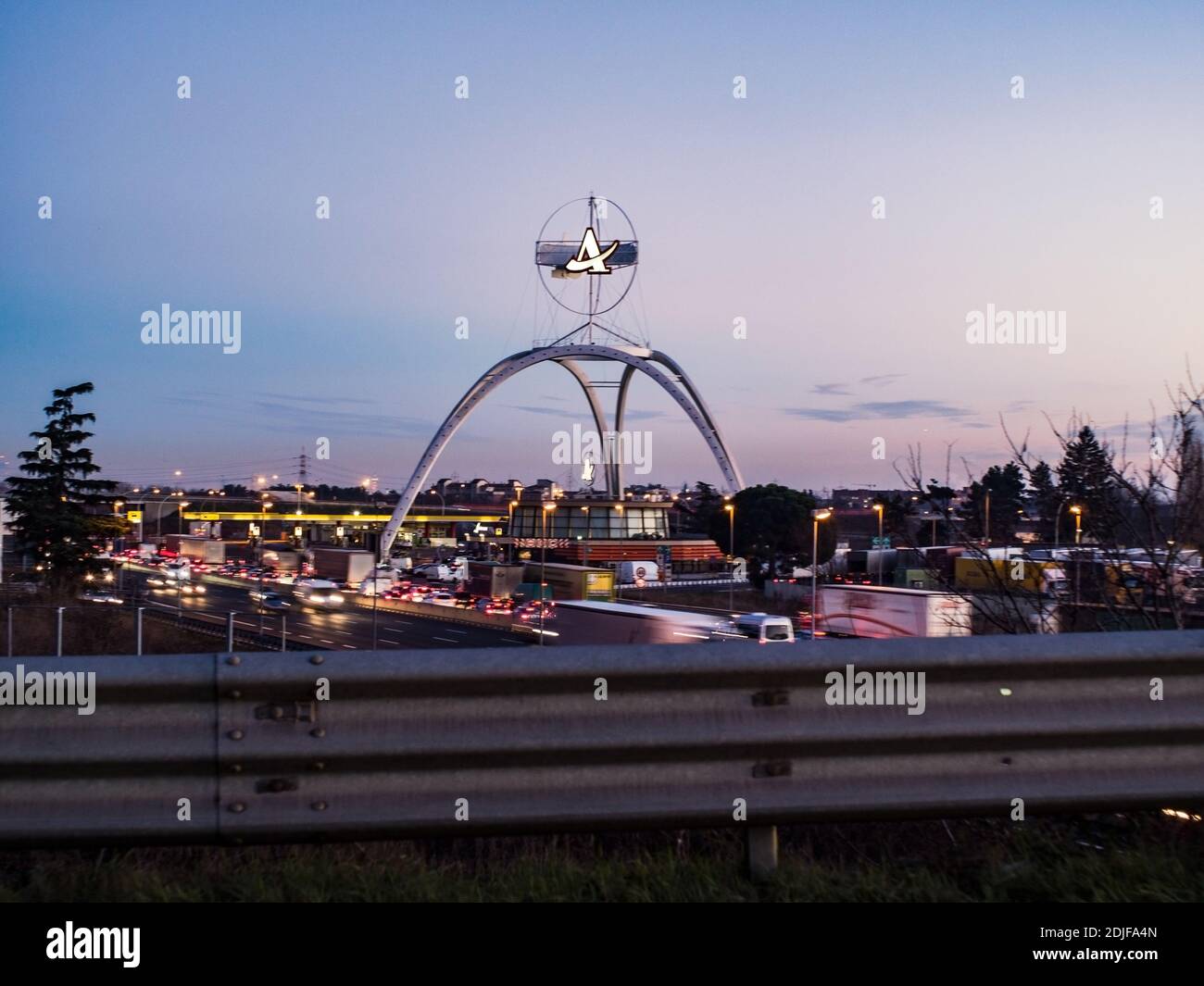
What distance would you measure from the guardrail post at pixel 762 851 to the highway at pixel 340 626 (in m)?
24.2

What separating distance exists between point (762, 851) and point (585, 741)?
2.96ft

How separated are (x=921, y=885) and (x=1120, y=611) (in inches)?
161

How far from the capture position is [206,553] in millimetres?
80562

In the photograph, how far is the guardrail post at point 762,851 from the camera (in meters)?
4.65

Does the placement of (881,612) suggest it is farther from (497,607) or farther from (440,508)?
(440,508)

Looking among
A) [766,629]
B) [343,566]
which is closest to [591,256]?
[343,566]

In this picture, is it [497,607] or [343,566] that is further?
[343,566]

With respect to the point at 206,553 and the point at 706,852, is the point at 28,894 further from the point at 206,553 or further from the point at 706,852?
the point at 206,553

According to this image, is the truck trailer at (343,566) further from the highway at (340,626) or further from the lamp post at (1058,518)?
the lamp post at (1058,518)

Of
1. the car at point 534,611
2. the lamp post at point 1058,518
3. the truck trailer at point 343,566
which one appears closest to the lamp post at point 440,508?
the truck trailer at point 343,566

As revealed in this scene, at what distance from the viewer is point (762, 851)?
15.3ft

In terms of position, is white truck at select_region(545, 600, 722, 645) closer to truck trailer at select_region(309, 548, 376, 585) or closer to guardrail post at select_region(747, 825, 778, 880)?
guardrail post at select_region(747, 825, 778, 880)

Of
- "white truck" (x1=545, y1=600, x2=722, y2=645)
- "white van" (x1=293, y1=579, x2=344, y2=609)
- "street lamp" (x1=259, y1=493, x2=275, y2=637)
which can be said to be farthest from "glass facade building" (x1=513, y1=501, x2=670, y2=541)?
"white truck" (x1=545, y1=600, x2=722, y2=645)
